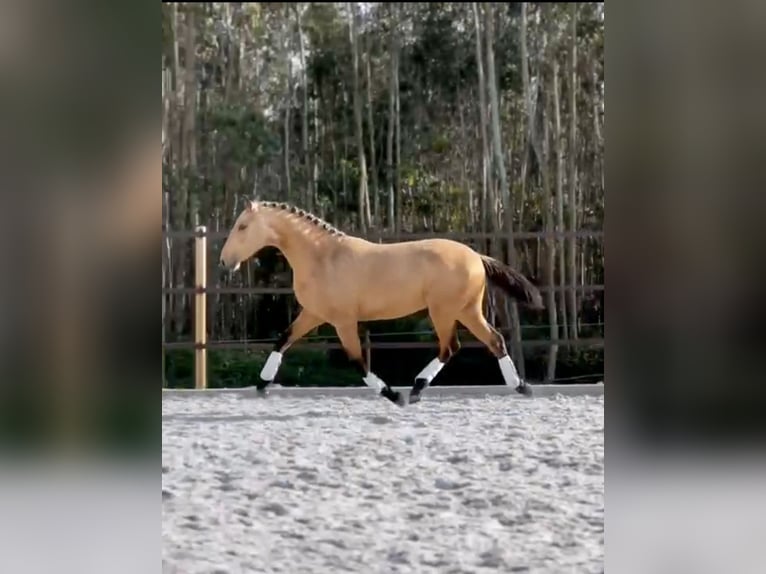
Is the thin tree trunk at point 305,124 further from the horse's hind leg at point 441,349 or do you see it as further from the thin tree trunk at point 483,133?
the horse's hind leg at point 441,349

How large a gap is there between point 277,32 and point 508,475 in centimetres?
628

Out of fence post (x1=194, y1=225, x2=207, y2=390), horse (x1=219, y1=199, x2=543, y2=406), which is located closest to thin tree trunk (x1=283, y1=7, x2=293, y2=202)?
fence post (x1=194, y1=225, x2=207, y2=390)

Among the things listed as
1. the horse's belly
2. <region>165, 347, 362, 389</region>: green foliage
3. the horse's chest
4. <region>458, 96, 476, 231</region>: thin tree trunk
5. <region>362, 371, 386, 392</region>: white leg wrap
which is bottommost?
<region>165, 347, 362, 389</region>: green foliage

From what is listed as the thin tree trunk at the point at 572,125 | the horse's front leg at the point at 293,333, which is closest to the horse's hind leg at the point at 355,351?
the horse's front leg at the point at 293,333

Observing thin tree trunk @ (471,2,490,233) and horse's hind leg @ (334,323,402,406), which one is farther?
thin tree trunk @ (471,2,490,233)

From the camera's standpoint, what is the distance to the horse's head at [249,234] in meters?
4.45

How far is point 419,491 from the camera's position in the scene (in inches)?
95.0

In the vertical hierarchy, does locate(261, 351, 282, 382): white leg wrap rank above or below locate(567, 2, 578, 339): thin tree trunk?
below

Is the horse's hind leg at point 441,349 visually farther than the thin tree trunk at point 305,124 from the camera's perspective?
No

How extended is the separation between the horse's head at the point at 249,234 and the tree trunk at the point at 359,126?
118 inches

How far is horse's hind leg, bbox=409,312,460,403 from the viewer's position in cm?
422

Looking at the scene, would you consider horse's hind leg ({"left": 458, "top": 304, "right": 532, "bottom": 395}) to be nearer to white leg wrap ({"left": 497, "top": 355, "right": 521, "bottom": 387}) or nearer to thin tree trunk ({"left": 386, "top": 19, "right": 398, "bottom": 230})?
white leg wrap ({"left": 497, "top": 355, "right": 521, "bottom": 387})

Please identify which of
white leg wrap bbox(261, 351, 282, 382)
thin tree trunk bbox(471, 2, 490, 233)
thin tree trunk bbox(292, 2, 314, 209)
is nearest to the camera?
white leg wrap bbox(261, 351, 282, 382)

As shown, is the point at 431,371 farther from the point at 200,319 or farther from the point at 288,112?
the point at 288,112
